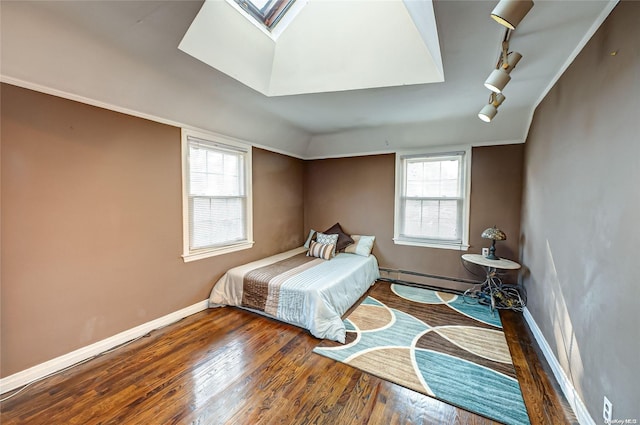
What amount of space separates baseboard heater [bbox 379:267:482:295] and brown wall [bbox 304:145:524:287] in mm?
73

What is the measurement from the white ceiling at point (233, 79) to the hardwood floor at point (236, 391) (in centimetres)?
223

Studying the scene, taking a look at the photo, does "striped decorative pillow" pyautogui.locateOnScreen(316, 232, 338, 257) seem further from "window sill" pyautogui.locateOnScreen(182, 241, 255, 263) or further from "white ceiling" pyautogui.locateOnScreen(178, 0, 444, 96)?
"white ceiling" pyautogui.locateOnScreen(178, 0, 444, 96)

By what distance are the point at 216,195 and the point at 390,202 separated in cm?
270

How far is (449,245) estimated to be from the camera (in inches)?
150

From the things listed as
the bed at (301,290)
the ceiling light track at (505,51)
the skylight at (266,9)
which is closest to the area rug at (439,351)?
the bed at (301,290)

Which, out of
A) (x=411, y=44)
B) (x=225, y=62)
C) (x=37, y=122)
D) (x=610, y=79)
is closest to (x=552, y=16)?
(x=610, y=79)

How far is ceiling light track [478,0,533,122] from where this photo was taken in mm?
1104

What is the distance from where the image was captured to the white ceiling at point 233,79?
1.57m

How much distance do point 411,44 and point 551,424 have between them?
2869mm

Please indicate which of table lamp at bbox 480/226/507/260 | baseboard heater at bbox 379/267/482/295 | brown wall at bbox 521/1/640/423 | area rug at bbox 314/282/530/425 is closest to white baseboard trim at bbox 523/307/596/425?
brown wall at bbox 521/1/640/423

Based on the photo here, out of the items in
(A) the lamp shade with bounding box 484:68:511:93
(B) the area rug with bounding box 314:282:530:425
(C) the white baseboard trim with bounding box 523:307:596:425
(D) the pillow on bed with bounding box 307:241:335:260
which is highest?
(A) the lamp shade with bounding box 484:68:511:93

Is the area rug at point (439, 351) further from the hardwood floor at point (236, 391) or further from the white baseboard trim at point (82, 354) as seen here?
the white baseboard trim at point (82, 354)

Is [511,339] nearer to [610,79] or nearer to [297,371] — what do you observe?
[297,371]

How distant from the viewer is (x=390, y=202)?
4.20 metres
